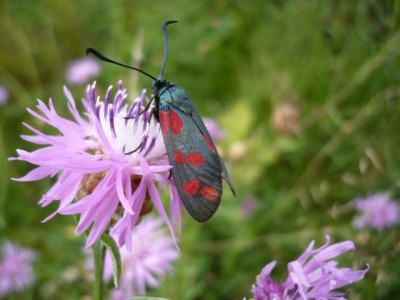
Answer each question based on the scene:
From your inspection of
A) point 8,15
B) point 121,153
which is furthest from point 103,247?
point 8,15

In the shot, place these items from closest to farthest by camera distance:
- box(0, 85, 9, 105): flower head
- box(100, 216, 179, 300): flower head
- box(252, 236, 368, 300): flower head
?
box(252, 236, 368, 300): flower head, box(100, 216, 179, 300): flower head, box(0, 85, 9, 105): flower head

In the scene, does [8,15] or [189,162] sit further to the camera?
[8,15]

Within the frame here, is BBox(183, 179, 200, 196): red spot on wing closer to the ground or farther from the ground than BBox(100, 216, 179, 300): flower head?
closer to the ground

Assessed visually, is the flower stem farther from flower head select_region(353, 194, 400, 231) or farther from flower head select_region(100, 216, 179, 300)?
flower head select_region(353, 194, 400, 231)

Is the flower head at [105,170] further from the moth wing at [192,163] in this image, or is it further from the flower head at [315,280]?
the flower head at [315,280]

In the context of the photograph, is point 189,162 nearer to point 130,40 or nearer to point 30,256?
point 30,256

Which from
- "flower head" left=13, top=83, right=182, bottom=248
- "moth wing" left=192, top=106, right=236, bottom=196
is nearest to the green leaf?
"flower head" left=13, top=83, right=182, bottom=248
